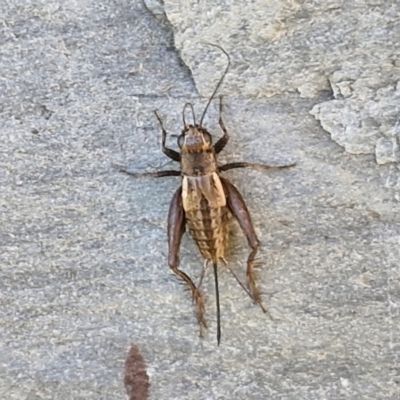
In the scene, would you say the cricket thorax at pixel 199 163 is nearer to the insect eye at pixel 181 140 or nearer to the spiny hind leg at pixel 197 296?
the insect eye at pixel 181 140

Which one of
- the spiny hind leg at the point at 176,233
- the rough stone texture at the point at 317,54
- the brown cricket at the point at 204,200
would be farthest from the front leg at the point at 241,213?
the rough stone texture at the point at 317,54

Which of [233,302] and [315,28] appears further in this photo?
[233,302]

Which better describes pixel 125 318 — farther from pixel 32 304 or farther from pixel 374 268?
pixel 374 268

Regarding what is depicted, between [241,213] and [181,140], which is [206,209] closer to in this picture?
[241,213]

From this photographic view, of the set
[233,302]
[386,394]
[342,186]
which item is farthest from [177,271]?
[386,394]

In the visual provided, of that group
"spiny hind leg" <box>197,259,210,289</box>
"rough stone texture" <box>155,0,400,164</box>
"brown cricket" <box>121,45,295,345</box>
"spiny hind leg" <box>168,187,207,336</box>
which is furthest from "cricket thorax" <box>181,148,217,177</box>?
"spiny hind leg" <box>197,259,210,289</box>
